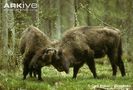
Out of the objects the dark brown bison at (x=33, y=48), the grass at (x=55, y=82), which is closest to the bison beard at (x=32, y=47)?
the dark brown bison at (x=33, y=48)

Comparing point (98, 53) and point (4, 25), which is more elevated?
point (4, 25)

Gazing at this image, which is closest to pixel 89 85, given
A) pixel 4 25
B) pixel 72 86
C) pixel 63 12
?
pixel 72 86

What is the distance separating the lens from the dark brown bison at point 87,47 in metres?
16.3

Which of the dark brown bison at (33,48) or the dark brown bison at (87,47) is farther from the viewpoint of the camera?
the dark brown bison at (87,47)

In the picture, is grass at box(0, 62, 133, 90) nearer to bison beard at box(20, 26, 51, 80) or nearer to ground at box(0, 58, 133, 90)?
ground at box(0, 58, 133, 90)

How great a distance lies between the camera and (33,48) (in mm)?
16000

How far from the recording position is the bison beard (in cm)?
1581

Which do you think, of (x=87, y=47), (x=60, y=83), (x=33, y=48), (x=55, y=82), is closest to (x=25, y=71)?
(x=33, y=48)

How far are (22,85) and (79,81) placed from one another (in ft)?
7.08

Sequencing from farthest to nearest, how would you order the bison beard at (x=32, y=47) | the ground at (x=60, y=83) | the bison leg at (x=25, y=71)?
the bison leg at (x=25, y=71), the bison beard at (x=32, y=47), the ground at (x=60, y=83)

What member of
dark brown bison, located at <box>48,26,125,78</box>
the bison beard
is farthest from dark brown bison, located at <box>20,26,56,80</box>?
dark brown bison, located at <box>48,26,125,78</box>

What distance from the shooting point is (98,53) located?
56.3 ft

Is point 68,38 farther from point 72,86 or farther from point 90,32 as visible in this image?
point 72,86

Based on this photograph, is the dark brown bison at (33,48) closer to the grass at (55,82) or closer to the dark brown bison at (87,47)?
the grass at (55,82)
